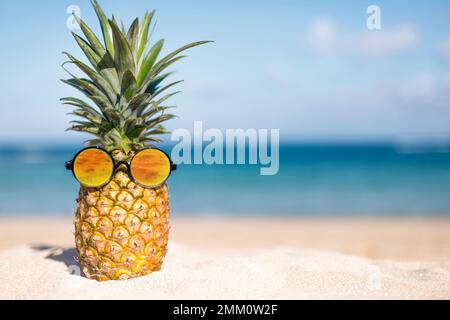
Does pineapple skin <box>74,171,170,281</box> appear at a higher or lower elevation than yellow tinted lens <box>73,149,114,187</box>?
lower

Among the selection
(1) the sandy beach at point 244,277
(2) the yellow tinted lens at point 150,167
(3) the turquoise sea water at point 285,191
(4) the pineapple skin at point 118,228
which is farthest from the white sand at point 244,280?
(3) the turquoise sea water at point 285,191

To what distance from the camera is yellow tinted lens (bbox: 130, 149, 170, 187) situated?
15.3 ft

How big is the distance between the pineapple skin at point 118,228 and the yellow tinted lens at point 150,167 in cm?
10

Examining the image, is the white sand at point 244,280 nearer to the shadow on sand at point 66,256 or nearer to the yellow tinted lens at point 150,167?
the shadow on sand at point 66,256

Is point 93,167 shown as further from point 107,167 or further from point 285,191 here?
point 285,191

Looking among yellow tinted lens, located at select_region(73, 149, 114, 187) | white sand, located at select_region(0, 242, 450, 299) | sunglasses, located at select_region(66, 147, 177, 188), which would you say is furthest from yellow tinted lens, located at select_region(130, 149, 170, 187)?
white sand, located at select_region(0, 242, 450, 299)

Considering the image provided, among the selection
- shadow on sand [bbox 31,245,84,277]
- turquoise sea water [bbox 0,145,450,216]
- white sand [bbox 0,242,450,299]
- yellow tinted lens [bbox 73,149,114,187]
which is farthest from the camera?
turquoise sea water [bbox 0,145,450,216]

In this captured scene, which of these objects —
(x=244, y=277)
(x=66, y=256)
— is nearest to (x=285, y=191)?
(x=66, y=256)

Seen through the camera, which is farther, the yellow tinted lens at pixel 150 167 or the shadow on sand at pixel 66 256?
the shadow on sand at pixel 66 256

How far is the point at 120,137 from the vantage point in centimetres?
486

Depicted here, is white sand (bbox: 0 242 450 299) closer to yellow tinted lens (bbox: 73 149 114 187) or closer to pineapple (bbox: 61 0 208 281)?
pineapple (bbox: 61 0 208 281)

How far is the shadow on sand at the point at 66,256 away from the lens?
17.2 ft

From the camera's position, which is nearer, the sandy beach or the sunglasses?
the sandy beach

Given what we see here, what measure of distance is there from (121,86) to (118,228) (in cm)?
140
